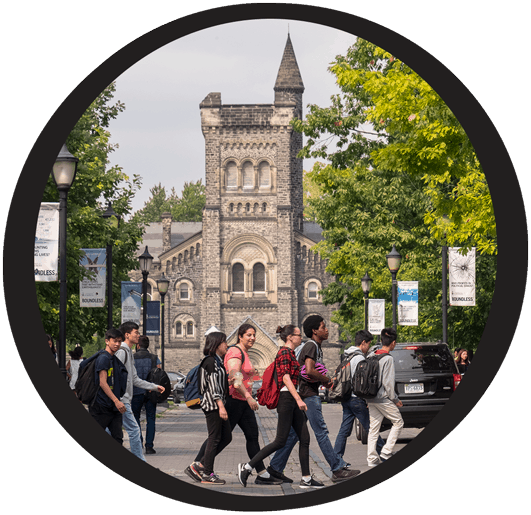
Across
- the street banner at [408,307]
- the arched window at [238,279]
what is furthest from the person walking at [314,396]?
the arched window at [238,279]

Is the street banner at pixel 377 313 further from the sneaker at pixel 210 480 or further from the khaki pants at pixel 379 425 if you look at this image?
the sneaker at pixel 210 480

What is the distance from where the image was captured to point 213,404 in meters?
12.8

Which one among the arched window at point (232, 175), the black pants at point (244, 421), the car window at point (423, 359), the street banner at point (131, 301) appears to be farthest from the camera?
the arched window at point (232, 175)

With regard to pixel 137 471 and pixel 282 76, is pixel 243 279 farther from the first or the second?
pixel 137 471

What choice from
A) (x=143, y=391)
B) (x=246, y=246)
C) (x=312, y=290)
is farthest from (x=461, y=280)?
(x=246, y=246)

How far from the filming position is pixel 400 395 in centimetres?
1778

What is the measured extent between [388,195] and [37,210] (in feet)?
64.4

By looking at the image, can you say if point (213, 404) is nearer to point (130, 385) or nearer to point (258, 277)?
point (130, 385)

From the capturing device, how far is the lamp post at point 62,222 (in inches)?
557

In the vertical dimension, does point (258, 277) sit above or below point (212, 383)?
above

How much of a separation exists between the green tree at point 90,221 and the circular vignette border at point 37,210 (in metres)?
11.5

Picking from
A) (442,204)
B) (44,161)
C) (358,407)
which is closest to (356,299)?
(442,204)

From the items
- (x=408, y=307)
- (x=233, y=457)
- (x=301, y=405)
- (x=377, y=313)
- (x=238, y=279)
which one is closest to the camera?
(x=301, y=405)
